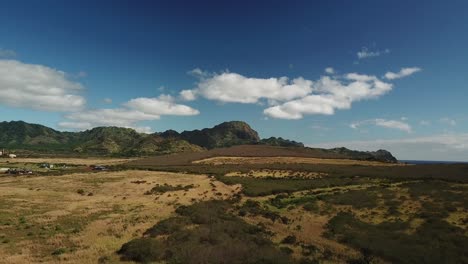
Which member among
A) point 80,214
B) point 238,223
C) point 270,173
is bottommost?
point 80,214

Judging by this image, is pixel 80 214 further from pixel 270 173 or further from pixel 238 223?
pixel 270 173

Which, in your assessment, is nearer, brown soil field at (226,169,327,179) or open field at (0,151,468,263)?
open field at (0,151,468,263)

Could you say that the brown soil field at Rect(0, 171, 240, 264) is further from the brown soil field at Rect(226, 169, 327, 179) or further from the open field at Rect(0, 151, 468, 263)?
the brown soil field at Rect(226, 169, 327, 179)

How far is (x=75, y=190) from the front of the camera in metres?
75.8

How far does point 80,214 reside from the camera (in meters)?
49.7

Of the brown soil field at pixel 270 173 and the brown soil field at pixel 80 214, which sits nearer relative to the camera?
the brown soil field at pixel 80 214

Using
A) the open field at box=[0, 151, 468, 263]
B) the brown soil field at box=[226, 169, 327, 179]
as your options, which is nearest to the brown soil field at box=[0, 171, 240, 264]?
the open field at box=[0, 151, 468, 263]

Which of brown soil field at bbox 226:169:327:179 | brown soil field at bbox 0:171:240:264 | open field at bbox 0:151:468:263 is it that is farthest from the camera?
brown soil field at bbox 226:169:327:179

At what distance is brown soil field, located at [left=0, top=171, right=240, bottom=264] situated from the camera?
3134cm

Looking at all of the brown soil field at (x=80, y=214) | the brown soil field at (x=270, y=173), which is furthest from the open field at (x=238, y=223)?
the brown soil field at (x=270, y=173)

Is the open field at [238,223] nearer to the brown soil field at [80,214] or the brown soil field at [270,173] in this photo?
the brown soil field at [80,214]

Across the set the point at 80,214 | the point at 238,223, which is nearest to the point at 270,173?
the point at 80,214

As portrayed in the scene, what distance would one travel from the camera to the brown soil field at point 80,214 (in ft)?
103

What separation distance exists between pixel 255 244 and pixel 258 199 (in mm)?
33406
